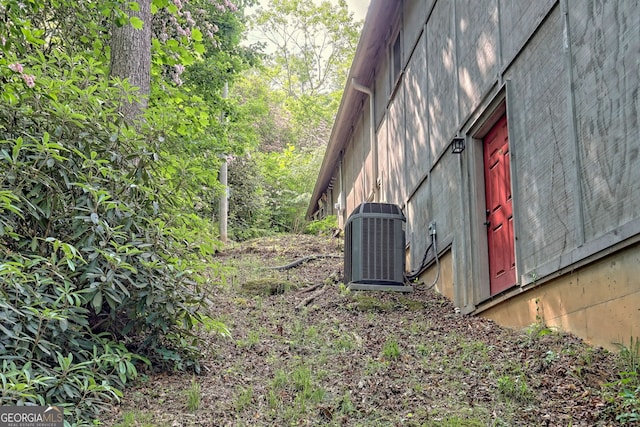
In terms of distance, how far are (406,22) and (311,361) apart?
22.4ft

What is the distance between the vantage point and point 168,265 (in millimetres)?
4340

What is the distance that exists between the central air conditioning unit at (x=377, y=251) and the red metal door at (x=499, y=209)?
69.5 inches

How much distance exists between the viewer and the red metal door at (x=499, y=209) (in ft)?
18.5

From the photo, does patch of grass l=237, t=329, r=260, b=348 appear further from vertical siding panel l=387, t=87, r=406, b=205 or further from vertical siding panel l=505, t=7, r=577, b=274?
vertical siding panel l=387, t=87, r=406, b=205

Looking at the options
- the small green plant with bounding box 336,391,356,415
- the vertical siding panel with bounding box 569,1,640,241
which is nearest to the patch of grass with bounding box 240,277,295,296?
the small green plant with bounding box 336,391,356,415

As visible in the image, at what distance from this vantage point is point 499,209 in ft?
19.4

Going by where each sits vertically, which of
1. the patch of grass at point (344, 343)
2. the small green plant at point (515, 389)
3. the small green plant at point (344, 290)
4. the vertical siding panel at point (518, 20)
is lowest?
the small green plant at point (515, 389)

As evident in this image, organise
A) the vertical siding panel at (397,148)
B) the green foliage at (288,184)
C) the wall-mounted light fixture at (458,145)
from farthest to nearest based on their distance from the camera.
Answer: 1. the green foliage at (288,184)
2. the vertical siding panel at (397,148)
3. the wall-mounted light fixture at (458,145)

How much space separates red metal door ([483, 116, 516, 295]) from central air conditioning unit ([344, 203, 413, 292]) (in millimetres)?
1765

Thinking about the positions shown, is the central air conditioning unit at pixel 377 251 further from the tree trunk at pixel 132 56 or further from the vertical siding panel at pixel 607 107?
the vertical siding panel at pixel 607 107

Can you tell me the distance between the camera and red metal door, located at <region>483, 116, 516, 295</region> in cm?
563

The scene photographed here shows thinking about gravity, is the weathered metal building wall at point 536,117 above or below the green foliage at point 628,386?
above

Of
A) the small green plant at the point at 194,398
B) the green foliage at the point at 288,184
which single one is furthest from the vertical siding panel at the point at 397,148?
the green foliage at the point at 288,184

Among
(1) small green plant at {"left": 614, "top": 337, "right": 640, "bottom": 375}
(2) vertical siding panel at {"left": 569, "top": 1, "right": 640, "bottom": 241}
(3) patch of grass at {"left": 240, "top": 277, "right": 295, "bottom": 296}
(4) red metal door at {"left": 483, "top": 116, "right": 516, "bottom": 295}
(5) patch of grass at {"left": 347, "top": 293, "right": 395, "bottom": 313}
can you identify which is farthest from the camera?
(3) patch of grass at {"left": 240, "top": 277, "right": 295, "bottom": 296}
